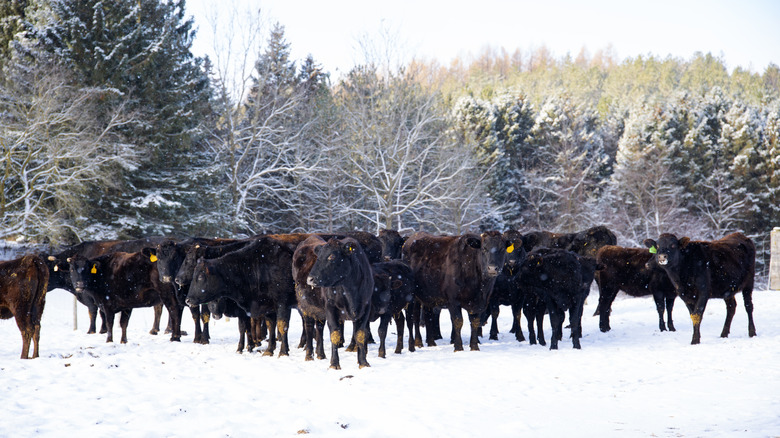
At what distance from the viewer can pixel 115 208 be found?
29.5m

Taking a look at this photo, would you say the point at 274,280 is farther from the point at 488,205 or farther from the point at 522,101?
the point at 522,101

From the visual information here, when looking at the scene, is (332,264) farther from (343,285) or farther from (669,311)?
(669,311)

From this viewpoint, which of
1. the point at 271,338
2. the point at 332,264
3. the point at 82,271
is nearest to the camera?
the point at 332,264

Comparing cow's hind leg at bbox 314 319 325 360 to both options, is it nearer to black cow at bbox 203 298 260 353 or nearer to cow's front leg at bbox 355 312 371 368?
cow's front leg at bbox 355 312 371 368

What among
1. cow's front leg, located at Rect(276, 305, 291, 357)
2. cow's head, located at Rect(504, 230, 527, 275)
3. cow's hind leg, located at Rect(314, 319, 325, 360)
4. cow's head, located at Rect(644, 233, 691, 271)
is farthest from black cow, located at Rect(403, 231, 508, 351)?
cow's head, located at Rect(644, 233, 691, 271)

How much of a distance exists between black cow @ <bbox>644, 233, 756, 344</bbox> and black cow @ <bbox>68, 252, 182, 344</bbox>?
906cm

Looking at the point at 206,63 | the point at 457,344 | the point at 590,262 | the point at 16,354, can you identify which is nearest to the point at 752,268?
the point at 590,262

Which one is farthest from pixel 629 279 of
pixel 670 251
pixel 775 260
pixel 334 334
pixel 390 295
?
pixel 775 260

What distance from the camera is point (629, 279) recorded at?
13.8 metres

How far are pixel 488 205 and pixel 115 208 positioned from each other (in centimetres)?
2237

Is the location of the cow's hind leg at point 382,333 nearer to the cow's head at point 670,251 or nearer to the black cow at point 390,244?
the black cow at point 390,244

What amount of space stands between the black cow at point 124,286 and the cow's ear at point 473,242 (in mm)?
5591

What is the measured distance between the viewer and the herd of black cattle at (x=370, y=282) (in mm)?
10133

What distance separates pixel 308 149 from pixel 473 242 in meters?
28.3
